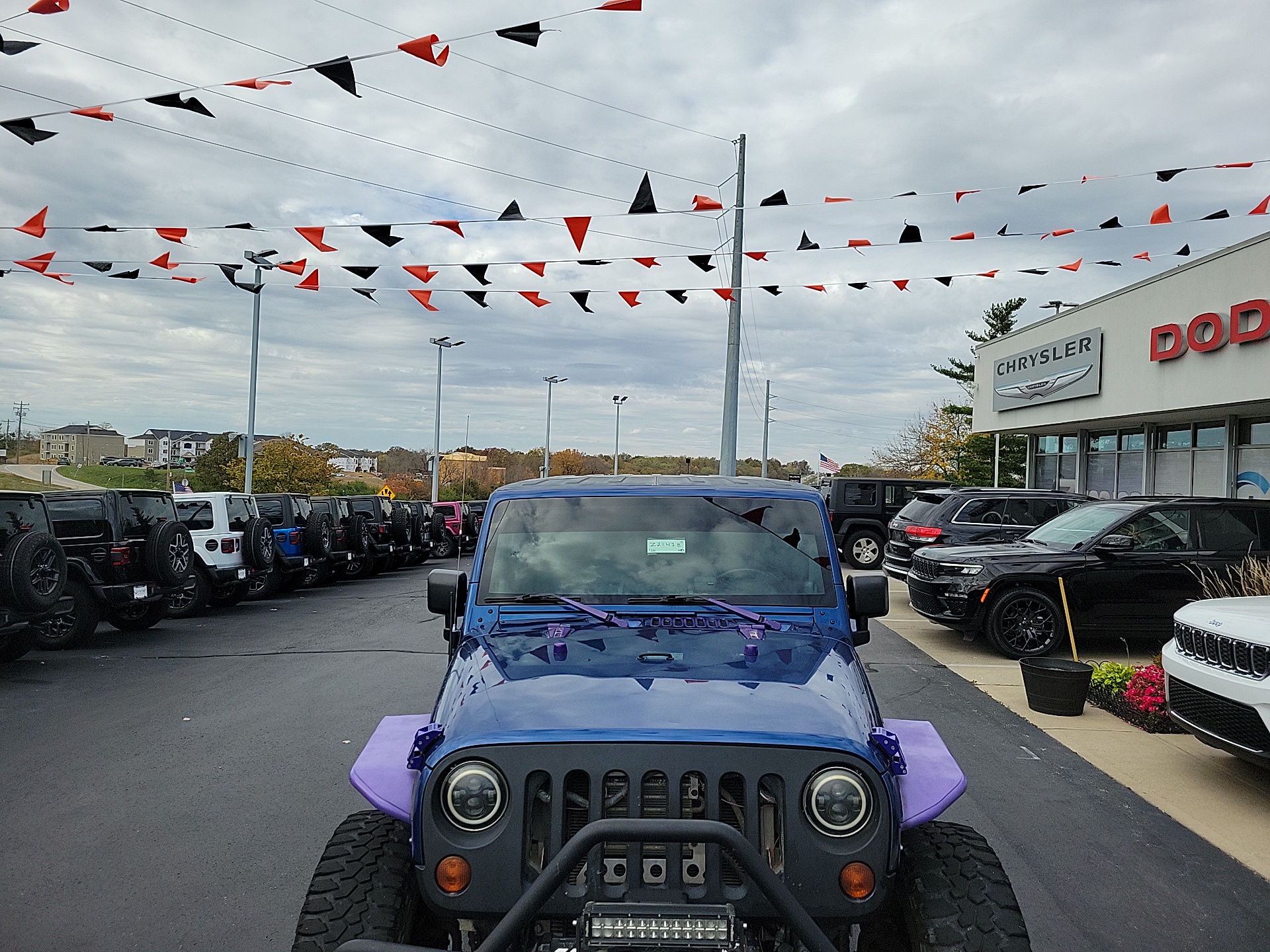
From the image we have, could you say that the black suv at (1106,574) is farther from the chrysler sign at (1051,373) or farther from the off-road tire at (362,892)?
the chrysler sign at (1051,373)

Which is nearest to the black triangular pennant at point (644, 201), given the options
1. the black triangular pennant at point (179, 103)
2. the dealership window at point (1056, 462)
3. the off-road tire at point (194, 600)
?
the black triangular pennant at point (179, 103)

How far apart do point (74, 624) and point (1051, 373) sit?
22.0 m

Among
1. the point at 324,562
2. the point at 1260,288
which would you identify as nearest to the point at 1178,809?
the point at 1260,288

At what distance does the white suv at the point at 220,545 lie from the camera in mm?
14906

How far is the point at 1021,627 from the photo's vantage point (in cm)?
1077

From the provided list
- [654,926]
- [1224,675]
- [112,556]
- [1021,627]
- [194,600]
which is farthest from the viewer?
[194,600]

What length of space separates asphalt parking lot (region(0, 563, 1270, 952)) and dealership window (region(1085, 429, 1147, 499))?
15911 mm

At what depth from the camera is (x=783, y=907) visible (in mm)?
2328

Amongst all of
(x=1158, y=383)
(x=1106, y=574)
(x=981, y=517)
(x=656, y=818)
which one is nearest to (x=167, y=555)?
(x=1106, y=574)

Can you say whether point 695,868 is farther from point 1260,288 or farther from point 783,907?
point 1260,288

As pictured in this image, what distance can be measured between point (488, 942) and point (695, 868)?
2.02 feet

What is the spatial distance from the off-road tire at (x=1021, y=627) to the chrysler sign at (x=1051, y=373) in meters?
14.0

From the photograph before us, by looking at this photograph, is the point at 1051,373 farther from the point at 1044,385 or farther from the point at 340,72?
the point at 340,72

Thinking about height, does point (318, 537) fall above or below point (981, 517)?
below
